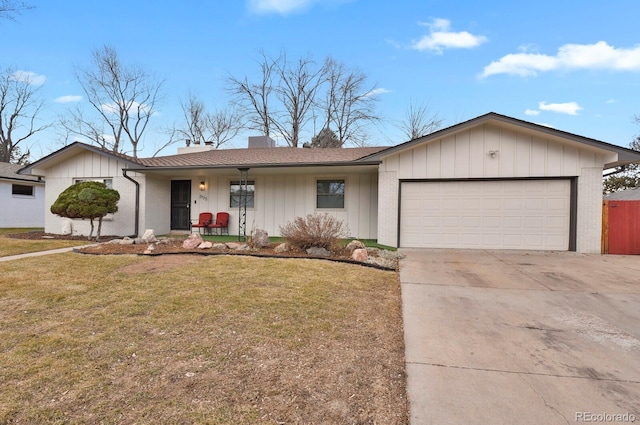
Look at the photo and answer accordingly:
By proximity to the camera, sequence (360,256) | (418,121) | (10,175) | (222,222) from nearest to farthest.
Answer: (360,256)
(222,222)
(10,175)
(418,121)

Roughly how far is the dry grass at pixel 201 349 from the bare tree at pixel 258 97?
20.6 meters

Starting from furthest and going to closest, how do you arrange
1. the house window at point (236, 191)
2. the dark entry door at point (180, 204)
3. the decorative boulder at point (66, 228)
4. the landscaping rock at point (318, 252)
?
the dark entry door at point (180, 204)
the house window at point (236, 191)
the decorative boulder at point (66, 228)
the landscaping rock at point (318, 252)

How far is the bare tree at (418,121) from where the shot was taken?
21.5 meters

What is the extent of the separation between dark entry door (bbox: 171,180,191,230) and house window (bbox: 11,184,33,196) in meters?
9.59

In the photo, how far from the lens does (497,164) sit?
843 cm

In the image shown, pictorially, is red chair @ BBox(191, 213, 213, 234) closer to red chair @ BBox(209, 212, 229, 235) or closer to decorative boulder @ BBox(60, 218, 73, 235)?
red chair @ BBox(209, 212, 229, 235)

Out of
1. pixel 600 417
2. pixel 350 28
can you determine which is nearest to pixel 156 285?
pixel 600 417

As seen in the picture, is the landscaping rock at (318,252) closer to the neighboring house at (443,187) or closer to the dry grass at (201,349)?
the dry grass at (201,349)

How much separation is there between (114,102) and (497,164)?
26.0m

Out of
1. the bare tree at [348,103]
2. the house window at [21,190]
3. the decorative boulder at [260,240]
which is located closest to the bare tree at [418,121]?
the bare tree at [348,103]

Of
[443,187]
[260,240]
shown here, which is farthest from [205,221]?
[443,187]

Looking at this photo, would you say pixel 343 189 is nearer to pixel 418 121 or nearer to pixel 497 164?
pixel 497 164

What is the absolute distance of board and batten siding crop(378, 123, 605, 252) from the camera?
26.4 ft

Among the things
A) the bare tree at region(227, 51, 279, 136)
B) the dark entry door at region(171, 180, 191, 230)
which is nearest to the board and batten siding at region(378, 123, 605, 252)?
the dark entry door at region(171, 180, 191, 230)
